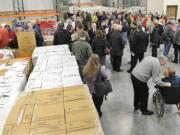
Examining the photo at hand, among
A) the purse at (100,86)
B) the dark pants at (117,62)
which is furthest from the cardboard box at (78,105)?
the dark pants at (117,62)

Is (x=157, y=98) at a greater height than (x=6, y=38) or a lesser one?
lesser

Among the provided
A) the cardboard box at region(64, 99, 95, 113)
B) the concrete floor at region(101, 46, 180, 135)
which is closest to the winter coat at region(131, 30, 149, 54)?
the concrete floor at region(101, 46, 180, 135)

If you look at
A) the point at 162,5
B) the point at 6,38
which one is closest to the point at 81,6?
the point at 162,5

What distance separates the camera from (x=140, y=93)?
411 cm

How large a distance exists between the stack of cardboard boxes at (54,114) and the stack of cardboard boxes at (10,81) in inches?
5.8

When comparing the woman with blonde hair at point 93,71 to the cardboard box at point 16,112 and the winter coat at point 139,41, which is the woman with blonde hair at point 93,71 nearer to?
the cardboard box at point 16,112

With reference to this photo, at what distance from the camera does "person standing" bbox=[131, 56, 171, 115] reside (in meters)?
3.71

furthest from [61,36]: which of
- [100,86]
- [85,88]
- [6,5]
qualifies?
[6,5]

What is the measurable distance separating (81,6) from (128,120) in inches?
661

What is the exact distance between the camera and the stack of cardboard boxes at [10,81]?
2529mm

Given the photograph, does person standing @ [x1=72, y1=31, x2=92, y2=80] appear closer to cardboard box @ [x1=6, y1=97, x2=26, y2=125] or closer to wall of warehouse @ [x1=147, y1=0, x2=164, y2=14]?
cardboard box @ [x1=6, y1=97, x2=26, y2=125]

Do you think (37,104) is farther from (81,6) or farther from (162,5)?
(81,6)

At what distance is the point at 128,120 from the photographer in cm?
414

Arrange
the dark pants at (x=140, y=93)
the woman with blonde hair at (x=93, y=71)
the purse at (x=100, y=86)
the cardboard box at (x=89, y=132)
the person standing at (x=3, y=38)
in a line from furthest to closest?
the person standing at (x=3, y=38)
the dark pants at (x=140, y=93)
the purse at (x=100, y=86)
the woman with blonde hair at (x=93, y=71)
the cardboard box at (x=89, y=132)
